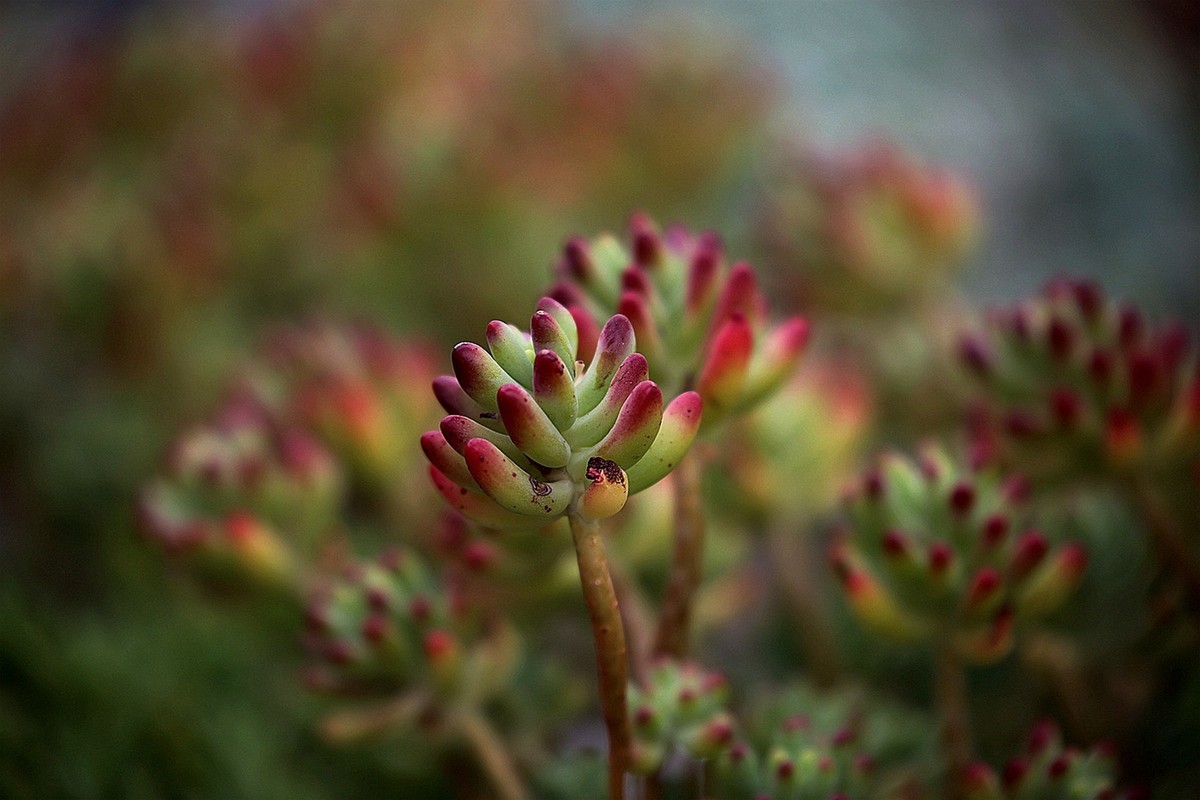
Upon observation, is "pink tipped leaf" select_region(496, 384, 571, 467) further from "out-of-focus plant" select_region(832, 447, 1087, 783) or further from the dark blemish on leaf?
"out-of-focus plant" select_region(832, 447, 1087, 783)

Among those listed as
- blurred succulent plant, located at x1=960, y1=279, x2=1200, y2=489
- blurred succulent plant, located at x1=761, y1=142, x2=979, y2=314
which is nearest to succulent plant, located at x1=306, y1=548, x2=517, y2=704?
blurred succulent plant, located at x1=960, y1=279, x2=1200, y2=489

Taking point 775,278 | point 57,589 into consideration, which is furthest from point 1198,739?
point 57,589

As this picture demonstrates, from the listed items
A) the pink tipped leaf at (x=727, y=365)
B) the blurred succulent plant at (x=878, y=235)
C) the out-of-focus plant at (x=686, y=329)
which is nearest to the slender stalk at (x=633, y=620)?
the out-of-focus plant at (x=686, y=329)

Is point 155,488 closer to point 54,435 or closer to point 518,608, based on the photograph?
point 518,608

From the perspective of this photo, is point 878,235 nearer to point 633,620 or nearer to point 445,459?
point 633,620

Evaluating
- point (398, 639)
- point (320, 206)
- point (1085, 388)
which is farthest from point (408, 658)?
point (320, 206)
